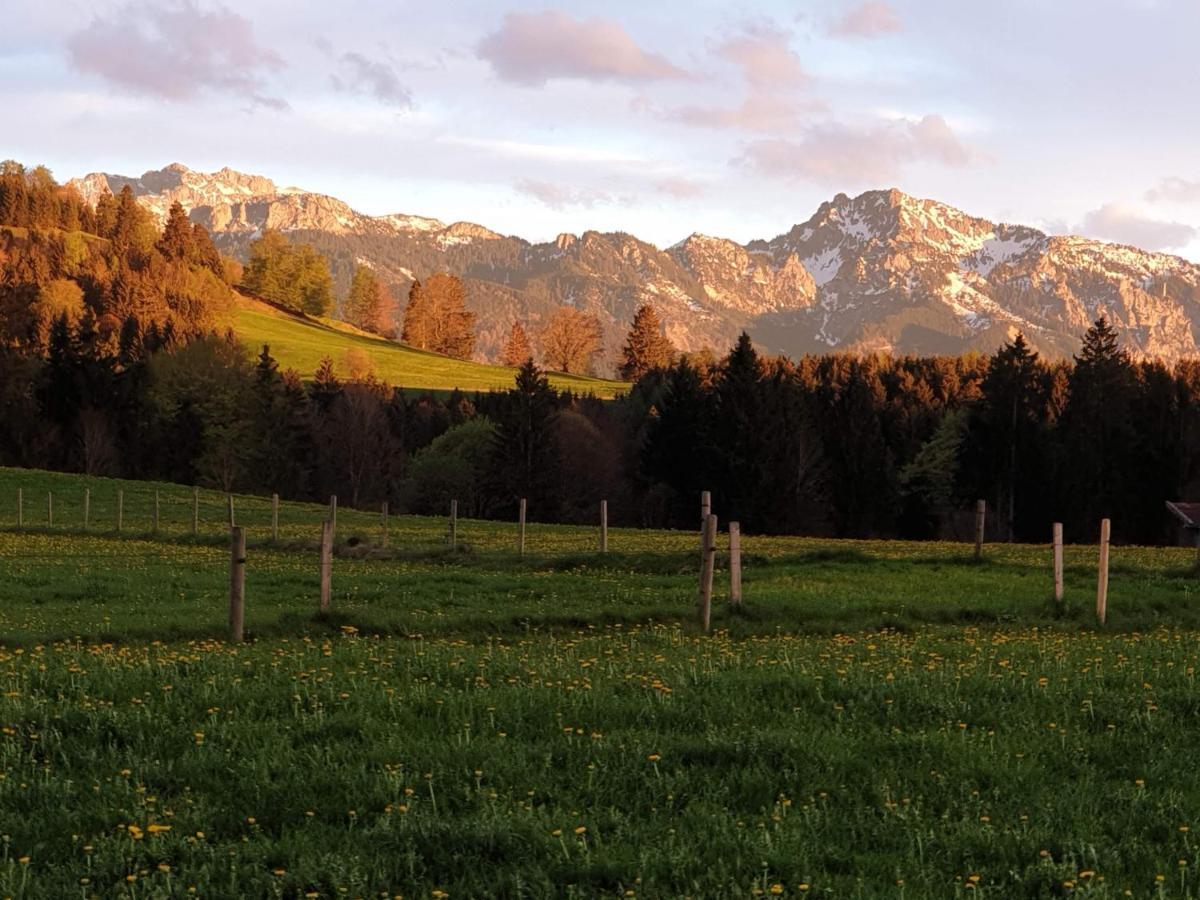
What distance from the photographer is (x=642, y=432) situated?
117125mm

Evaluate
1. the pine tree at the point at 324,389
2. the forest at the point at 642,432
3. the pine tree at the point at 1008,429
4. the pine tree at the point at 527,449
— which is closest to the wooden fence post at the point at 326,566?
the forest at the point at 642,432

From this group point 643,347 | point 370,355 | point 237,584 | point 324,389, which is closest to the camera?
point 237,584

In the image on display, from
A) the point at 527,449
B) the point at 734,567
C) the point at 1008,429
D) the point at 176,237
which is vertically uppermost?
the point at 176,237

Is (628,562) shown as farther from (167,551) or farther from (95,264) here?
(95,264)

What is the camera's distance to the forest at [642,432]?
3728 inches

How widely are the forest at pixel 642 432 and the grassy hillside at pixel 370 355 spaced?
75.3ft

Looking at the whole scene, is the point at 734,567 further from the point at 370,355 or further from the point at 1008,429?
the point at 370,355

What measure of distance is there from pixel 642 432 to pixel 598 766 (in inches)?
4277

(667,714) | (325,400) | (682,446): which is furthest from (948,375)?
(667,714)

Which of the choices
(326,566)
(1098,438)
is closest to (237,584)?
(326,566)

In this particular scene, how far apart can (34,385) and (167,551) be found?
82408 mm

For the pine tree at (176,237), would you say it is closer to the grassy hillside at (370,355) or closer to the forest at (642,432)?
the grassy hillside at (370,355)

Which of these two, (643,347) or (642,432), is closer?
Result: (642,432)

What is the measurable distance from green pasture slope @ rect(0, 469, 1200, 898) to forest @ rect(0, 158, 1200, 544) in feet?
252
